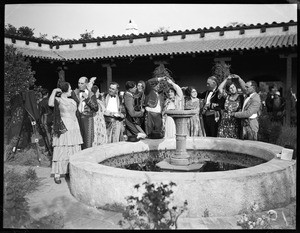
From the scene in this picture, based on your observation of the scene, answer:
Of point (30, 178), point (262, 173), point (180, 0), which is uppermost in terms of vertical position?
point (180, 0)

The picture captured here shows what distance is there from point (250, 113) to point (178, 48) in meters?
7.66

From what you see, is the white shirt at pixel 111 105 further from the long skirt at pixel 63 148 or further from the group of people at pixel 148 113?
the long skirt at pixel 63 148

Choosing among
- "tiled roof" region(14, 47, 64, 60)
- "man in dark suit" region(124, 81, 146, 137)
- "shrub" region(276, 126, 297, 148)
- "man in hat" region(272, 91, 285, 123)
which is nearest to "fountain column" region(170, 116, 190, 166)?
"man in dark suit" region(124, 81, 146, 137)

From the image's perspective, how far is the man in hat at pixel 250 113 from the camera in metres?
5.11

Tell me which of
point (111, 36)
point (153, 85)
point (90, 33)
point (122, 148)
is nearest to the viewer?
point (122, 148)

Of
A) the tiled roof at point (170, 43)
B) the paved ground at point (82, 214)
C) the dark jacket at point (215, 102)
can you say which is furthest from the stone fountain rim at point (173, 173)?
the tiled roof at point (170, 43)

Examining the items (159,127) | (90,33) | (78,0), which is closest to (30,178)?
(159,127)

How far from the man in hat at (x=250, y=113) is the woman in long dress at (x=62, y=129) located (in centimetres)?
281

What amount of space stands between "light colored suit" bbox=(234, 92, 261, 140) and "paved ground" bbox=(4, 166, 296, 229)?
1921 millimetres

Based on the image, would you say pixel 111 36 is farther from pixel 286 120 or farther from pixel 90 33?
pixel 90 33

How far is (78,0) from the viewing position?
2.93m

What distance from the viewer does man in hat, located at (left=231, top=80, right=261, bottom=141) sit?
5113 mm

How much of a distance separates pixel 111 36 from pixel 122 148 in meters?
10.7

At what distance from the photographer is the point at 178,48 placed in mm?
12211
